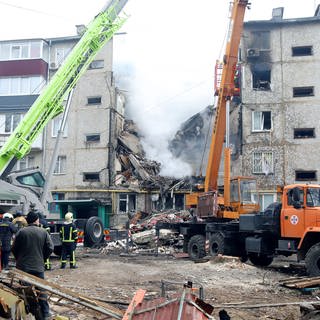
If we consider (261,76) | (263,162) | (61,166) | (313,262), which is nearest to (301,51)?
(261,76)

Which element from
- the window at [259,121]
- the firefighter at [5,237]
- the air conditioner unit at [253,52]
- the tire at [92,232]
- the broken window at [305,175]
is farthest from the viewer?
the air conditioner unit at [253,52]

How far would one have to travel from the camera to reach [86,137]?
3372cm

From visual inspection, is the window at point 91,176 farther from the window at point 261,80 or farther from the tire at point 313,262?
the tire at point 313,262

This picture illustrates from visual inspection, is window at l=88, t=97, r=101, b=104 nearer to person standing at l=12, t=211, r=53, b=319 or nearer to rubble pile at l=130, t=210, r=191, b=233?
rubble pile at l=130, t=210, r=191, b=233

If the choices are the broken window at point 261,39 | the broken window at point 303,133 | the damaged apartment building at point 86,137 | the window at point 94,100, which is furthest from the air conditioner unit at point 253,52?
the window at point 94,100

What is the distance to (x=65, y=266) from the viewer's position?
13289mm

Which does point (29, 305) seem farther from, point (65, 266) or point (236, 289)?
point (65, 266)

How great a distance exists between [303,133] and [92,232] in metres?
19.2

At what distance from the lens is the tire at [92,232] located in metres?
17.5

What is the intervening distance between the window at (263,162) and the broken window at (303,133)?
2328mm

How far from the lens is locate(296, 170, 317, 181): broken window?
98.2 feet

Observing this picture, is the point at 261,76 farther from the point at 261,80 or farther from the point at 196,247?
the point at 196,247

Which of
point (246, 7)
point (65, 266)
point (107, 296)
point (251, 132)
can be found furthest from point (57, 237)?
point (251, 132)

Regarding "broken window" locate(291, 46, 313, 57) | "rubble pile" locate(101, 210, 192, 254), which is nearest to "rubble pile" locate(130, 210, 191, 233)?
"rubble pile" locate(101, 210, 192, 254)
